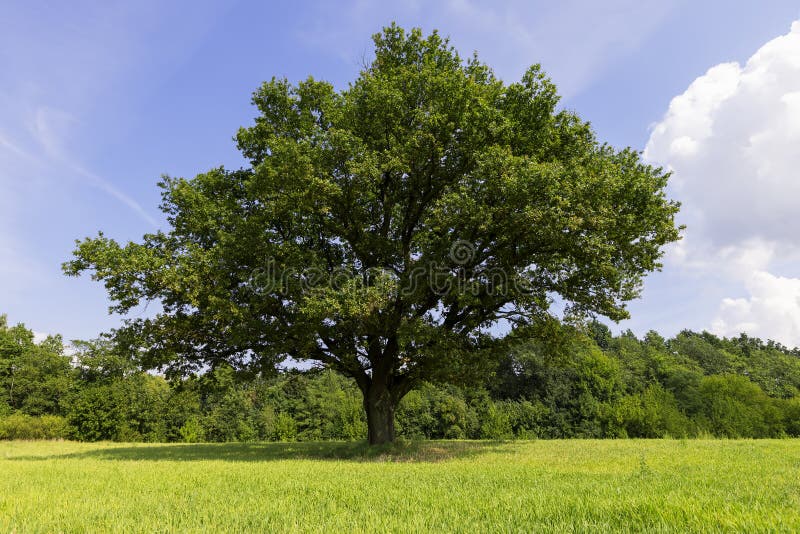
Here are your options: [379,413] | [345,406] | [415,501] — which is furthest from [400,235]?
[345,406]

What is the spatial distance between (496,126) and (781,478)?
1280 cm

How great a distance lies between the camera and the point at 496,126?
53.4 feet

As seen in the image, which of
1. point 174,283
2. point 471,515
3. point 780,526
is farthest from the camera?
point 174,283

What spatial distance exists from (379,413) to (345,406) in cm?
3115

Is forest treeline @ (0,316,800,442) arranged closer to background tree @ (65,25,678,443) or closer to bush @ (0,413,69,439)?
bush @ (0,413,69,439)

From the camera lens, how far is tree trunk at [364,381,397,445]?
19703 millimetres

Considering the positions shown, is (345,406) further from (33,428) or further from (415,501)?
(415,501)

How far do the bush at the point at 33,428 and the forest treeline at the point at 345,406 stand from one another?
100mm

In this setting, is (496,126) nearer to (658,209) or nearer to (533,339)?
(658,209)

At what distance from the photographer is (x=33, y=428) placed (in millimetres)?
44938

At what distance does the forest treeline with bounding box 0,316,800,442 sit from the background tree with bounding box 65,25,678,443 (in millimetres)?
26418

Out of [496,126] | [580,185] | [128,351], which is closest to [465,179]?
[496,126]

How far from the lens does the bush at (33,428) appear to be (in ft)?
144

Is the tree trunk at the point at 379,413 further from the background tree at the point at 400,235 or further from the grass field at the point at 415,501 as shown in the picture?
the grass field at the point at 415,501
